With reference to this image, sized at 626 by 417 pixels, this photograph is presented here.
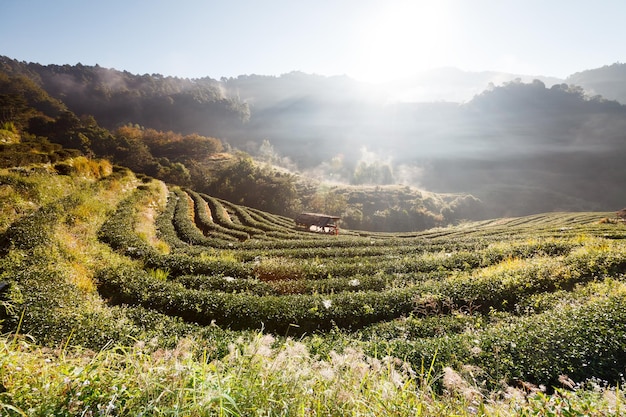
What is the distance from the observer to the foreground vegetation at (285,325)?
3.30m

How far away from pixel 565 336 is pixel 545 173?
236 m

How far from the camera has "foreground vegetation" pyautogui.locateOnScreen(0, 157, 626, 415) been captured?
3.30 metres

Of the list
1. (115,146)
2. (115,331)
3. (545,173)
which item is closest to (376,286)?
(115,331)

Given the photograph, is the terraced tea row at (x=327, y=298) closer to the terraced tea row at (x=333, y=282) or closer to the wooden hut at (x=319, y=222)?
the terraced tea row at (x=333, y=282)

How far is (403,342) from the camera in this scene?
26.9ft

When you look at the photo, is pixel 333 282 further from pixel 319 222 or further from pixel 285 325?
pixel 319 222

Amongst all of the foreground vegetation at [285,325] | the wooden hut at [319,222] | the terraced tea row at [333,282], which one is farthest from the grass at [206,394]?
the wooden hut at [319,222]

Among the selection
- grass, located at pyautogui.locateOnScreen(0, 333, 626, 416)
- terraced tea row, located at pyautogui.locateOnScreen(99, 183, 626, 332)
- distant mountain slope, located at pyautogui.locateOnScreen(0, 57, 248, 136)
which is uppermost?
distant mountain slope, located at pyautogui.locateOnScreen(0, 57, 248, 136)

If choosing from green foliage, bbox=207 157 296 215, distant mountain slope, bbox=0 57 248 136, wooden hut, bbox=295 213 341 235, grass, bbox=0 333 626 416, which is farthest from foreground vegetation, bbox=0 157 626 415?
distant mountain slope, bbox=0 57 248 136

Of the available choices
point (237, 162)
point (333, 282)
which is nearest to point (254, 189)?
point (237, 162)

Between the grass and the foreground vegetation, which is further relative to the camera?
Result: the foreground vegetation

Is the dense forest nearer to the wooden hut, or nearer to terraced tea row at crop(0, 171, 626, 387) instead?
the wooden hut

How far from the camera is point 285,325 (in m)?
10.8

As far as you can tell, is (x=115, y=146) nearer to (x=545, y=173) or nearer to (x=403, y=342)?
(x=403, y=342)
